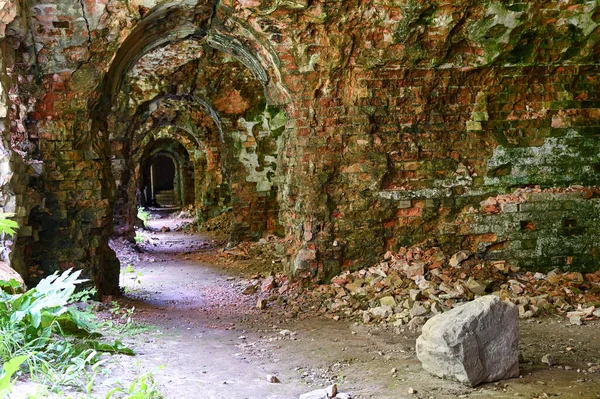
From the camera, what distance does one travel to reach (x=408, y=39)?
251 inches

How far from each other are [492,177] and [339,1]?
2.58 m

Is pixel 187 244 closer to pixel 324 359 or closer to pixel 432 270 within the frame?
pixel 432 270

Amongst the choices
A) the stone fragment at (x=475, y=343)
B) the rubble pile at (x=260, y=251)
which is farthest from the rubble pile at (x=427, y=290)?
the rubble pile at (x=260, y=251)

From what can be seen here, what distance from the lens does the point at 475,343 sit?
3.69m

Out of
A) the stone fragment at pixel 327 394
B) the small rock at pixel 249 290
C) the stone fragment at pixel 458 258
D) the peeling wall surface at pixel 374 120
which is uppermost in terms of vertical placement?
the peeling wall surface at pixel 374 120

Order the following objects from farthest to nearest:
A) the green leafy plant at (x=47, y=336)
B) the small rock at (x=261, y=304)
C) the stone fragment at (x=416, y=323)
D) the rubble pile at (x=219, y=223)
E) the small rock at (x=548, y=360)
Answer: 1. the rubble pile at (x=219, y=223)
2. the small rock at (x=261, y=304)
3. the stone fragment at (x=416, y=323)
4. the small rock at (x=548, y=360)
5. the green leafy plant at (x=47, y=336)

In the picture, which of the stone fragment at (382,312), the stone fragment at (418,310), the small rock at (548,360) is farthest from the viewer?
the stone fragment at (382,312)

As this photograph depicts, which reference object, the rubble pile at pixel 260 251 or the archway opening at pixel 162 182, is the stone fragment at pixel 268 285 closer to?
the rubble pile at pixel 260 251

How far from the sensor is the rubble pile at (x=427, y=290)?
566cm

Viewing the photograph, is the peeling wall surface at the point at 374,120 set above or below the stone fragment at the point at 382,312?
above

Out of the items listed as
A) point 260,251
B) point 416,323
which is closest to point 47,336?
point 416,323

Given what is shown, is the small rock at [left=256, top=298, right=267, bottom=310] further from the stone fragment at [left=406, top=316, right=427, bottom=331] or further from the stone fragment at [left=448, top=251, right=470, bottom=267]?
the stone fragment at [left=448, top=251, right=470, bottom=267]

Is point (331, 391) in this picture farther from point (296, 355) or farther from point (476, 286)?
point (476, 286)

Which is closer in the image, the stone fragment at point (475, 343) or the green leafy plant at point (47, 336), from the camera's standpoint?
the green leafy plant at point (47, 336)
